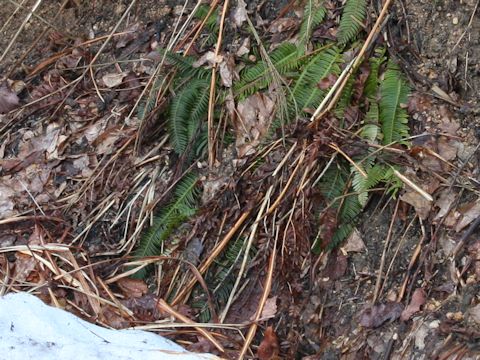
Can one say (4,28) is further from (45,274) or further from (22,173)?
(45,274)

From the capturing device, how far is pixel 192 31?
11.8ft

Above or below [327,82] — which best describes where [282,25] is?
above

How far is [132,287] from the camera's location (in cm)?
321

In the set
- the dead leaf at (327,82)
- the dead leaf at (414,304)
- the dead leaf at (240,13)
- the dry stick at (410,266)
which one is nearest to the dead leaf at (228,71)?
the dead leaf at (240,13)

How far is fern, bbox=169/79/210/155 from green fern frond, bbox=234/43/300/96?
17cm

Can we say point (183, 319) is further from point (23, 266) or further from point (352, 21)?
point (352, 21)

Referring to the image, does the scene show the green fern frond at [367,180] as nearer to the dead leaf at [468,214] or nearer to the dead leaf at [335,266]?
the dead leaf at [335,266]

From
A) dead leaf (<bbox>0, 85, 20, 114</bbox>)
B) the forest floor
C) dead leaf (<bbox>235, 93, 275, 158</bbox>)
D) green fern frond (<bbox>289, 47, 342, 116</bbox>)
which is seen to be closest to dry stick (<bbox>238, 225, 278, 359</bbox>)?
the forest floor

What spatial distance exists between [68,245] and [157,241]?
0.41 metres

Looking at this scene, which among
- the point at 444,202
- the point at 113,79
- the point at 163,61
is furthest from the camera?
the point at 113,79

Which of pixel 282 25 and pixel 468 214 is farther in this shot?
pixel 282 25

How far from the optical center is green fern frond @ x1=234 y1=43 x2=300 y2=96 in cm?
329

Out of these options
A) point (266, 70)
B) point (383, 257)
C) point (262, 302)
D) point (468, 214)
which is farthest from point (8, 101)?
point (468, 214)

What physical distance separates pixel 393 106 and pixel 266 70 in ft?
1.99
